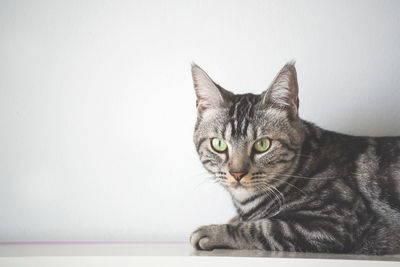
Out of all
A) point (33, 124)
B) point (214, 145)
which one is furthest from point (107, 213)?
point (214, 145)

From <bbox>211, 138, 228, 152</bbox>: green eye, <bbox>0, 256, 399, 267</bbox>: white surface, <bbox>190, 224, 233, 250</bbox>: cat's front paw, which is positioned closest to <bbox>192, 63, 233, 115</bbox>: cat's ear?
<bbox>211, 138, 228, 152</bbox>: green eye

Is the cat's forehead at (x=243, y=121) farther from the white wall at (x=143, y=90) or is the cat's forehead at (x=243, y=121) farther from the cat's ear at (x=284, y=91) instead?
the white wall at (x=143, y=90)

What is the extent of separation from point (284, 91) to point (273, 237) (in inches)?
16.8

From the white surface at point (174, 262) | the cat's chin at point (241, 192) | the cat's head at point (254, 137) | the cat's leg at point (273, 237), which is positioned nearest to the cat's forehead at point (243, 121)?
the cat's head at point (254, 137)

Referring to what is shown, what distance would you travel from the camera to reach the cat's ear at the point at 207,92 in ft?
3.34

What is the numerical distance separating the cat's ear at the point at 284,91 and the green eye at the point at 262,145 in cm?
12

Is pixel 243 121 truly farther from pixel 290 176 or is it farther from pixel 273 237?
pixel 273 237

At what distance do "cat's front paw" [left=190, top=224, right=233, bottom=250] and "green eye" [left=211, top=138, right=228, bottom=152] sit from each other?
0.23 meters

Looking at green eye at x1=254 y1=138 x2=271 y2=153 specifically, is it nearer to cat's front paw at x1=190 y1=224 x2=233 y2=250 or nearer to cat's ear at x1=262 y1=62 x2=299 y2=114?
cat's ear at x1=262 y1=62 x2=299 y2=114

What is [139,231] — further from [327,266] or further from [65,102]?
[327,266]

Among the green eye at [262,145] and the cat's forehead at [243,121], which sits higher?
the cat's forehead at [243,121]

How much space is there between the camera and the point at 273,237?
2.71ft

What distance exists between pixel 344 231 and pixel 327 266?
20cm

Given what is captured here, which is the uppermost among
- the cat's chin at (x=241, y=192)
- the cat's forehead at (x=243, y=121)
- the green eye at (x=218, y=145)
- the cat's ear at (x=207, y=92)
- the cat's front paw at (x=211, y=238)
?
the cat's ear at (x=207, y=92)
